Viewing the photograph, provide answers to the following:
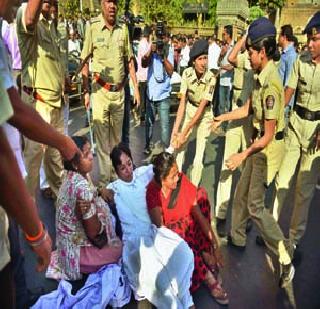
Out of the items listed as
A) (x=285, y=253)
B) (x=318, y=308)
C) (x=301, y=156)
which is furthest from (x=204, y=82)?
(x=318, y=308)

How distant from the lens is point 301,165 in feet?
10.8

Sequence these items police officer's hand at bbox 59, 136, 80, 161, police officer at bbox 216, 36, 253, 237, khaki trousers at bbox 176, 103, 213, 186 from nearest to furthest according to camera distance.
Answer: police officer's hand at bbox 59, 136, 80, 161 → police officer at bbox 216, 36, 253, 237 → khaki trousers at bbox 176, 103, 213, 186

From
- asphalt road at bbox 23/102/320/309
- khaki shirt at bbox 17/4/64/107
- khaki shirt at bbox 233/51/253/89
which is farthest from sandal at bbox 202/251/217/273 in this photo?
khaki shirt at bbox 233/51/253/89

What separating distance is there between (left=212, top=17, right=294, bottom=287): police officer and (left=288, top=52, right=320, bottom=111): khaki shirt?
33 cm

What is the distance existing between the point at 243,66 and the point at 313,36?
1940mm

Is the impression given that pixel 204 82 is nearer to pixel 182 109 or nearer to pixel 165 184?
pixel 182 109

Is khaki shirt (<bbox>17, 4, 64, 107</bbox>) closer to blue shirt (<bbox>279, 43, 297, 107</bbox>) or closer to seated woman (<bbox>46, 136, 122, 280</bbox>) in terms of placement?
seated woman (<bbox>46, 136, 122, 280</bbox>)

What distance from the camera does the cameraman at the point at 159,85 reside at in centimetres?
568

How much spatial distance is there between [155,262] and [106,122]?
220 cm

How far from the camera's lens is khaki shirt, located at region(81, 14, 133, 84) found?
4.29 meters

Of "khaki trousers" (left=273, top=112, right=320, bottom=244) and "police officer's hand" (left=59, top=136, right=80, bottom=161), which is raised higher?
"police officer's hand" (left=59, top=136, right=80, bottom=161)

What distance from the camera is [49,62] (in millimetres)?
3748

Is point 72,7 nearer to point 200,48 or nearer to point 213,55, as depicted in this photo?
point 213,55

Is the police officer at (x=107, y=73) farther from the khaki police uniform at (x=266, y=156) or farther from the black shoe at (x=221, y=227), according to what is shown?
the khaki police uniform at (x=266, y=156)
